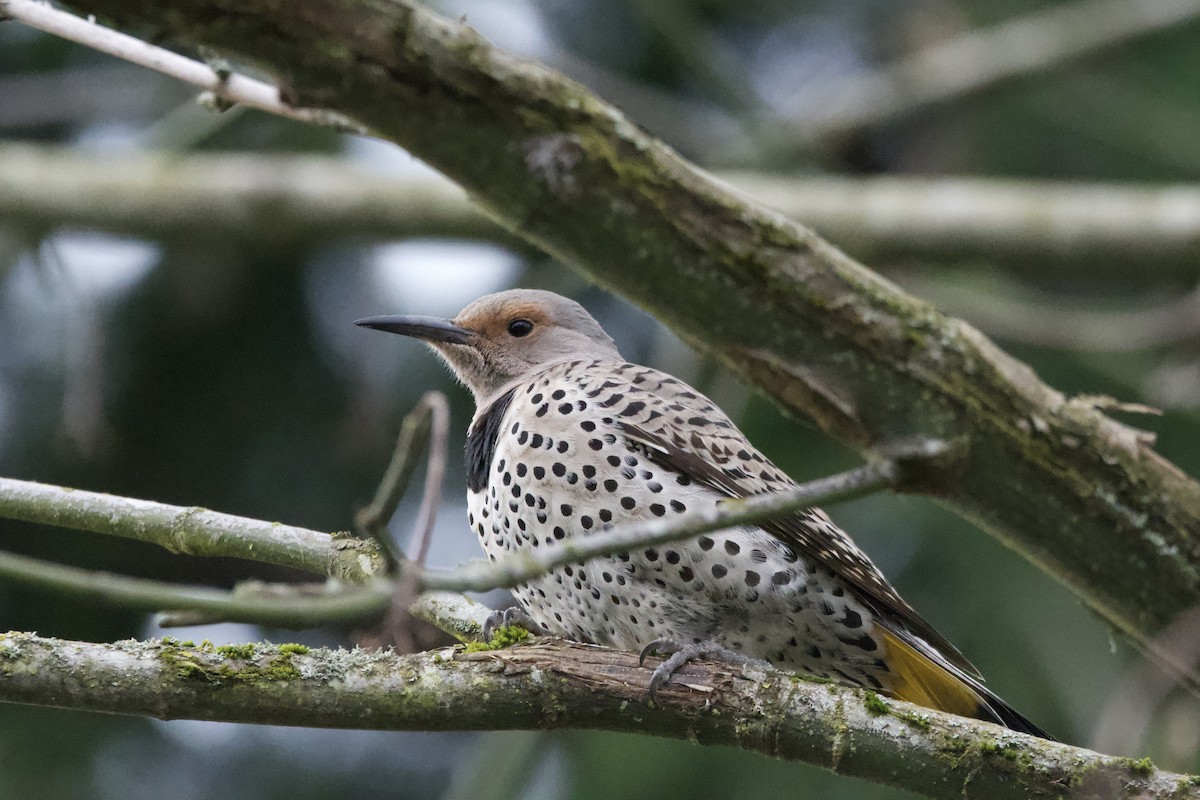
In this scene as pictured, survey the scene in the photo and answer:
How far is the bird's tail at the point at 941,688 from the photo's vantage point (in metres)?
3.72

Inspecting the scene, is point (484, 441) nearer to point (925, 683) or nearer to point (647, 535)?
point (925, 683)

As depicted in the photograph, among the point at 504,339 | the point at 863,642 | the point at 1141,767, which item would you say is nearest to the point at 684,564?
the point at 863,642

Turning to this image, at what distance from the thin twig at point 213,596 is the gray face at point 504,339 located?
2.70 meters

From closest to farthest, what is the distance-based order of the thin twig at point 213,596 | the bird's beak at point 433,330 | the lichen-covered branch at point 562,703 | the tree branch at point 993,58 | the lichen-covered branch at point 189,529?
the thin twig at point 213,596, the lichen-covered branch at point 562,703, the lichen-covered branch at point 189,529, the bird's beak at point 433,330, the tree branch at point 993,58

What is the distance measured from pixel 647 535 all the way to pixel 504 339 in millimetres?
2715

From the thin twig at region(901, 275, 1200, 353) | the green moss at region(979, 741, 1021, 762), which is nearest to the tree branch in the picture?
the thin twig at region(901, 275, 1200, 353)

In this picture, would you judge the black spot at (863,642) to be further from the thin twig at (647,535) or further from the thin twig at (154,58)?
the thin twig at (154,58)

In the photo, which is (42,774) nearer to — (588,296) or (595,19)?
(588,296)

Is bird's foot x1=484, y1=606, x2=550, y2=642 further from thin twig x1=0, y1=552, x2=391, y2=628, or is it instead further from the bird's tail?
thin twig x1=0, y1=552, x2=391, y2=628

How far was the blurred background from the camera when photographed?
5648mm

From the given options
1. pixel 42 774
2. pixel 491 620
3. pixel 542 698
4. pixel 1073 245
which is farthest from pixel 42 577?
pixel 1073 245

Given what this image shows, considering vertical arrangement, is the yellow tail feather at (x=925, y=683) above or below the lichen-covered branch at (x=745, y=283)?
below

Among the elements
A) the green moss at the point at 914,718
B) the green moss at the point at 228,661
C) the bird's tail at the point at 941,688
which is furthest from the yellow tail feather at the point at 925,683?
the green moss at the point at 228,661

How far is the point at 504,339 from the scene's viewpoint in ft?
16.4
